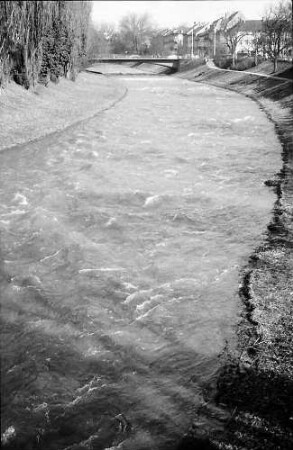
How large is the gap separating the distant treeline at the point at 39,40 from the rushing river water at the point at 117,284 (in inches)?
322

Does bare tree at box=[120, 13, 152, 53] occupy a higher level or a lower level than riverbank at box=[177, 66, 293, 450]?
higher

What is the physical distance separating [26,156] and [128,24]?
179 meters

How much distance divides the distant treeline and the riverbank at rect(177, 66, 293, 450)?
46.6ft

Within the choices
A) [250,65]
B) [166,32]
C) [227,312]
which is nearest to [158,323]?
[227,312]

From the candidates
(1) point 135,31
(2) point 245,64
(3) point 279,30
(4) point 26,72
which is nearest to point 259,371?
(4) point 26,72

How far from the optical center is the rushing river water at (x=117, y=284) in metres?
6.40

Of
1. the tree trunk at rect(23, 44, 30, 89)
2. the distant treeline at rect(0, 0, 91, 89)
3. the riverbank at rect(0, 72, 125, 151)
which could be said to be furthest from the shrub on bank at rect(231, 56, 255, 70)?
the tree trunk at rect(23, 44, 30, 89)

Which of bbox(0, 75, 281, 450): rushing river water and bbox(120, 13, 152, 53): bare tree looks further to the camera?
bbox(120, 13, 152, 53): bare tree

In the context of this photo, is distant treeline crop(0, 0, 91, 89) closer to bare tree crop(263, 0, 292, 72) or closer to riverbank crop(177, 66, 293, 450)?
riverbank crop(177, 66, 293, 450)

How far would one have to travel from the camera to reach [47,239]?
12.1 metres

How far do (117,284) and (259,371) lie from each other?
3.94 metres

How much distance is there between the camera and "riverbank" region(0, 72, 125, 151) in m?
23.9

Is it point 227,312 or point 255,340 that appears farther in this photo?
point 227,312

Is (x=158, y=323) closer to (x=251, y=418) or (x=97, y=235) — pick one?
(x=251, y=418)
